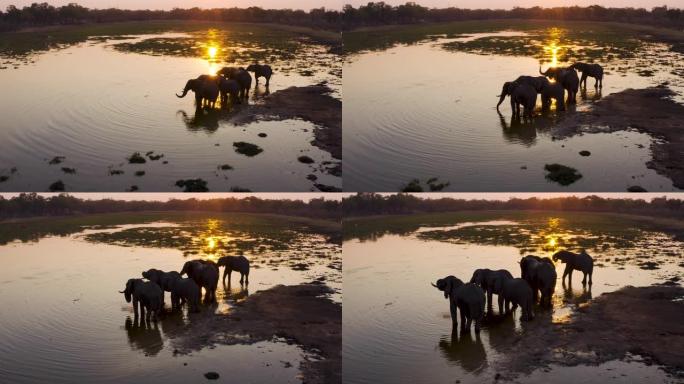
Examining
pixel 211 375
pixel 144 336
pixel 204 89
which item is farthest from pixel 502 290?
pixel 204 89

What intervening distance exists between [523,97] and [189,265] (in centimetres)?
802

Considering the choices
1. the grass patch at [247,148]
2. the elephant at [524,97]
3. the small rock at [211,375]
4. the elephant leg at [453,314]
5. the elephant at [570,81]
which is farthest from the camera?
the elephant at [570,81]

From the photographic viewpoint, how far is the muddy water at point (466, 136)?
16.2 metres

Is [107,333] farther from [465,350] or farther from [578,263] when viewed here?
[578,263]

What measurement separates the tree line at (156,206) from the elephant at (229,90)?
2421 mm

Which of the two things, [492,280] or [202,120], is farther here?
[202,120]

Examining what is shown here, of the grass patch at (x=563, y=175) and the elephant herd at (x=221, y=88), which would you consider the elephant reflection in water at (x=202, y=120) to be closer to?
the elephant herd at (x=221, y=88)

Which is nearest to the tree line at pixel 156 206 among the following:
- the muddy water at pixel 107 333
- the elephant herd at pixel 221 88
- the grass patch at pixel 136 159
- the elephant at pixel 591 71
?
the muddy water at pixel 107 333

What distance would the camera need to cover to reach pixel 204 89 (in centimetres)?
1930

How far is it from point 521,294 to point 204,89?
8645 millimetres

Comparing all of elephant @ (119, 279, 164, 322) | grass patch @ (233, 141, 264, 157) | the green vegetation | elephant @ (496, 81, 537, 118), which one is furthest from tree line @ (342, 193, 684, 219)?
elephant @ (119, 279, 164, 322)

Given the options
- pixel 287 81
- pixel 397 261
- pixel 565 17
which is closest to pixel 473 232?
pixel 397 261

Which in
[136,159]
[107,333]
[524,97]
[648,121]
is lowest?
[107,333]

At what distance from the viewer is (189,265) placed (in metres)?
18.4
